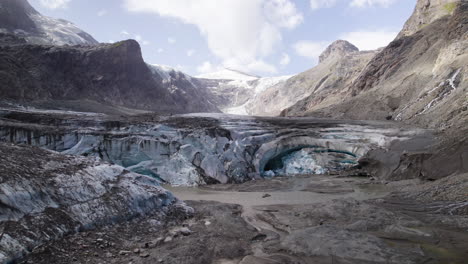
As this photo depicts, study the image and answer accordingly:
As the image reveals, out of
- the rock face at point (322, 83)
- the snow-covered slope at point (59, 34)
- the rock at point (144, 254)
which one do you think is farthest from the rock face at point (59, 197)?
the snow-covered slope at point (59, 34)

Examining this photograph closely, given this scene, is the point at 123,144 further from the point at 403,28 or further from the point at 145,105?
the point at 403,28

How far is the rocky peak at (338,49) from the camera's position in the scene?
109 m

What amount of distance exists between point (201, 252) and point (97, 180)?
329 cm

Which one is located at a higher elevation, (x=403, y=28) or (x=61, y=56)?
(x=403, y=28)

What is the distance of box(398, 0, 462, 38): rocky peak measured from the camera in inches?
1963

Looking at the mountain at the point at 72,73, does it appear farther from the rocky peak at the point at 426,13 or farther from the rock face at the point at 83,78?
the rocky peak at the point at 426,13

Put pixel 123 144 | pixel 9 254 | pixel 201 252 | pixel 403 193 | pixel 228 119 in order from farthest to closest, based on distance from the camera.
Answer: pixel 228 119 → pixel 123 144 → pixel 403 193 → pixel 201 252 → pixel 9 254

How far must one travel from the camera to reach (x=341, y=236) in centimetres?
627

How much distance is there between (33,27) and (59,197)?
84364mm

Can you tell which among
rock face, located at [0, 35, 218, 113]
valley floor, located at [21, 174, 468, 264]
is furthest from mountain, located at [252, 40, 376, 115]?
valley floor, located at [21, 174, 468, 264]

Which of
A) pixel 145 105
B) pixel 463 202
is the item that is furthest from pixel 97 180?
pixel 145 105

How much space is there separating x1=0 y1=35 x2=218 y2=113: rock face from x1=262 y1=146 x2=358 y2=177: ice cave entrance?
1291 inches

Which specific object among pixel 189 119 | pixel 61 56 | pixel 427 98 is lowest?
pixel 189 119

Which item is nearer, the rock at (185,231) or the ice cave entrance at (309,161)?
the rock at (185,231)
